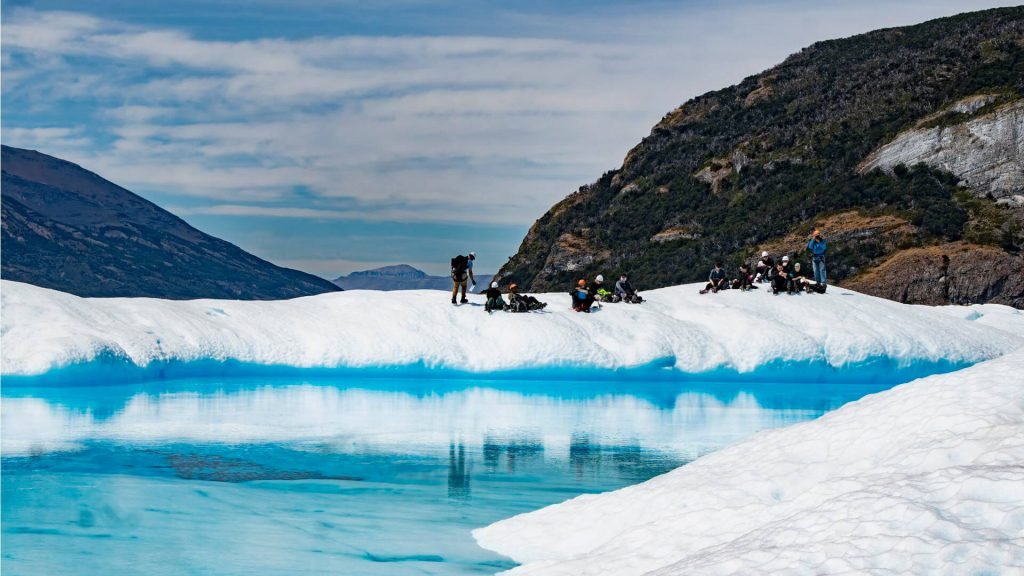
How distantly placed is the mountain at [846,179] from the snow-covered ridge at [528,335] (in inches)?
1308

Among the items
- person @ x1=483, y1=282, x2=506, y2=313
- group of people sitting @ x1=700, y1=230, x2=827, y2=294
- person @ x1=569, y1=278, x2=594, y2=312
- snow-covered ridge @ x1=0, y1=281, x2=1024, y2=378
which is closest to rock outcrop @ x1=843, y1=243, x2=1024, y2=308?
group of people sitting @ x1=700, y1=230, x2=827, y2=294

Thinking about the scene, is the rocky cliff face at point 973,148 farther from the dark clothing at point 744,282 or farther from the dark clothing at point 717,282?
the dark clothing at point 717,282

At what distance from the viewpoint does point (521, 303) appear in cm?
2380

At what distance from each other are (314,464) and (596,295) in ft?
44.9

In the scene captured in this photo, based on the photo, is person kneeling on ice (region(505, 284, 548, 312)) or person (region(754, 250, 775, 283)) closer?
person kneeling on ice (region(505, 284, 548, 312))

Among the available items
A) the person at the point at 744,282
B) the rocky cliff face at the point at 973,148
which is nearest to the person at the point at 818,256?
the person at the point at 744,282

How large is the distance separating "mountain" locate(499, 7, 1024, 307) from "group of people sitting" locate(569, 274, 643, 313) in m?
34.0

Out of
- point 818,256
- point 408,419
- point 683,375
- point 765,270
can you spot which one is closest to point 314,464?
point 408,419

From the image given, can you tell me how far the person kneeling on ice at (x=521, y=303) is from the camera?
23.8 m

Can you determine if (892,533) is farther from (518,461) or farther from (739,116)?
(739,116)

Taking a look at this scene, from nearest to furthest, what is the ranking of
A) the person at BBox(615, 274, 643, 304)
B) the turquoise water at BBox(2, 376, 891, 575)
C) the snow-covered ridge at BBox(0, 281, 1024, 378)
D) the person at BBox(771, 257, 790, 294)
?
the turquoise water at BBox(2, 376, 891, 575) < the snow-covered ridge at BBox(0, 281, 1024, 378) < the person at BBox(615, 274, 643, 304) < the person at BBox(771, 257, 790, 294)

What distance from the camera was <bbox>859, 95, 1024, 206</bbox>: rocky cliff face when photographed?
61.4m

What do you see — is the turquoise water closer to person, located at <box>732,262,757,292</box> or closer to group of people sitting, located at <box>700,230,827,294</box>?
group of people sitting, located at <box>700,230,827,294</box>

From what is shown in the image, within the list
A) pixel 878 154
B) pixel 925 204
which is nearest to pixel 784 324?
pixel 925 204
